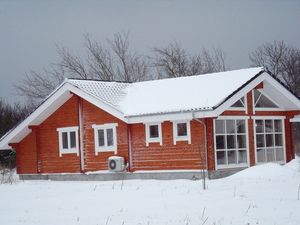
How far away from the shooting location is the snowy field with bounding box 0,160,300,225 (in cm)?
1340

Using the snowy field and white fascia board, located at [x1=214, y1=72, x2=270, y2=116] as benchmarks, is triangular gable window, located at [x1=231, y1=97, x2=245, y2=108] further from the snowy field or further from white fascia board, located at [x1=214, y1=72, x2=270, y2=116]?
the snowy field

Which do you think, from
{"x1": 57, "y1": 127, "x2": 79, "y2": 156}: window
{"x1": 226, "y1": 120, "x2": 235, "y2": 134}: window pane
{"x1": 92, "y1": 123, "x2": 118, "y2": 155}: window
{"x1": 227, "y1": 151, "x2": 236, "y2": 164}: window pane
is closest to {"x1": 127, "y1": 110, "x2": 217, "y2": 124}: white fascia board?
{"x1": 92, "y1": 123, "x2": 118, "y2": 155}: window

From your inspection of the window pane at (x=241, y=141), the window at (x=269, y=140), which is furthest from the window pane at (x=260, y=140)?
the window pane at (x=241, y=141)

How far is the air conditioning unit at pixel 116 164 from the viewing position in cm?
2664

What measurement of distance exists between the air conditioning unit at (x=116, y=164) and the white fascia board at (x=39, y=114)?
4.41 metres

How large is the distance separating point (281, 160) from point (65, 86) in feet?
36.7

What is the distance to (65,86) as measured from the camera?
2864 cm

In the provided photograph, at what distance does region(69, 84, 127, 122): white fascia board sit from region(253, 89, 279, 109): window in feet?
20.6

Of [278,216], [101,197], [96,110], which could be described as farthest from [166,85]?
[278,216]

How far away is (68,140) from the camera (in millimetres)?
29516

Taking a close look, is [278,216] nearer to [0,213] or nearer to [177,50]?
[0,213]

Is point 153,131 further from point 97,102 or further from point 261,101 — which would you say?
point 261,101

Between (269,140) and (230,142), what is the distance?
333 centimetres

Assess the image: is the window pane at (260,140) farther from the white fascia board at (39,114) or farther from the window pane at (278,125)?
the white fascia board at (39,114)
